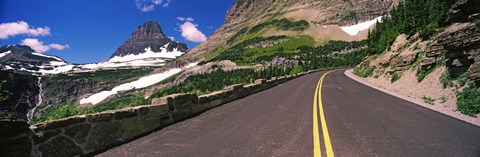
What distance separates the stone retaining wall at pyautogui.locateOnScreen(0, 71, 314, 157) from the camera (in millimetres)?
4942

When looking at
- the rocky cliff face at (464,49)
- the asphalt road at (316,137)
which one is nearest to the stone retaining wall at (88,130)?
the asphalt road at (316,137)

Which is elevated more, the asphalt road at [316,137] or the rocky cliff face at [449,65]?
the rocky cliff face at [449,65]

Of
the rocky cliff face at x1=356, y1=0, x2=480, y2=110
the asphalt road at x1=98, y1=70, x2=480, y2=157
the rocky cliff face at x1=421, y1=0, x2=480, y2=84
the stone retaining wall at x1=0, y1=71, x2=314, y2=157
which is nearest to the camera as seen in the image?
the stone retaining wall at x1=0, y1=71, x2=314, y2=157

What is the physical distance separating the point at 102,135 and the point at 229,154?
3041mm

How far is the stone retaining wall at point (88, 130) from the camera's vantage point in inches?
195

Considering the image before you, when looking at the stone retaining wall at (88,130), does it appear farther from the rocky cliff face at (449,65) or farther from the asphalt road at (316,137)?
the rocky cliff face at (449,65)

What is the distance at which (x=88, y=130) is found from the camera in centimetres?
625

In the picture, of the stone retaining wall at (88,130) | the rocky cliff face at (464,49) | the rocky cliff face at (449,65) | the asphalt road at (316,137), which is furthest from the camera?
the rocky cliff face at (449,65)

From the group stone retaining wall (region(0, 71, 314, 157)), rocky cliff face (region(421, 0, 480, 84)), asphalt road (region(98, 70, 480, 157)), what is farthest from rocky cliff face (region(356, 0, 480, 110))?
stone retaining wall (region(0, 71, 314, 157))

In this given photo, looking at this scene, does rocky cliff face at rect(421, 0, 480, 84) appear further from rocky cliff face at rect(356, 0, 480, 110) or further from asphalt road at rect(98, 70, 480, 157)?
asphalt road at rect(98, 70, 480, 157)

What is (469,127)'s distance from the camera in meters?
7.50

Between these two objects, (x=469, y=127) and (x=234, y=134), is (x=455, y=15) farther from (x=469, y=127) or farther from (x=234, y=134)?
(x=234, y=134)

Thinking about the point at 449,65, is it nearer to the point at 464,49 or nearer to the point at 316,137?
the point at 464,49

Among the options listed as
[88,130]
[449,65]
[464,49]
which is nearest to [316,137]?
[88,130]
